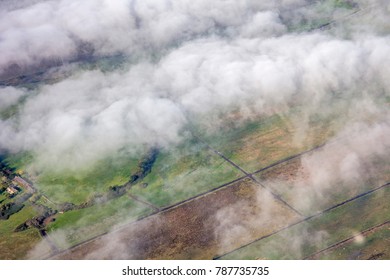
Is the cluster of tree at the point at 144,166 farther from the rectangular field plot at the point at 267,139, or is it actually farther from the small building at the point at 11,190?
the small building at the point at 11,190

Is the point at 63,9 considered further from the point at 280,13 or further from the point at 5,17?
the point at 280,13

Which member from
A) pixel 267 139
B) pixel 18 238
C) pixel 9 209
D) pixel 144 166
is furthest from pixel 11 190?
pixel 267 139

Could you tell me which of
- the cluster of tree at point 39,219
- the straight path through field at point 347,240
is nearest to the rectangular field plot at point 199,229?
the straight path through field at point 347,240

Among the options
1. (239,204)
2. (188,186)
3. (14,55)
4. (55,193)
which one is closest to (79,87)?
(14,55)

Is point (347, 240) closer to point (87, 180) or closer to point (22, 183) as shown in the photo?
point (87, 180)

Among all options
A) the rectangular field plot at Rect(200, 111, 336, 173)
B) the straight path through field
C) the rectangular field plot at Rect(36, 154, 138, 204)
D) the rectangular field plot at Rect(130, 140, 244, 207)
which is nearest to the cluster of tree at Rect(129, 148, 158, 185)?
the rectangular field plot at Rect(130, 140, 244, 207)

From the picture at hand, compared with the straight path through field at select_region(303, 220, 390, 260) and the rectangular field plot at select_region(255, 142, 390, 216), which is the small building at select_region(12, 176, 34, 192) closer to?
the rectangular field plot at select_region(255, 142, 390, 216)
